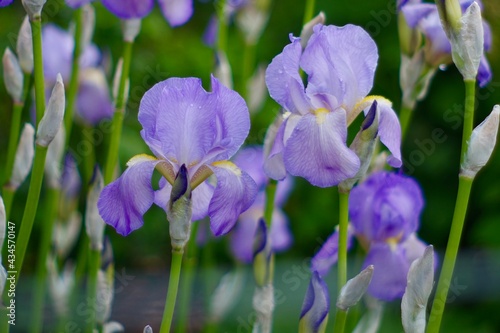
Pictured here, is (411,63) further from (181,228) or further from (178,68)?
(178,68)

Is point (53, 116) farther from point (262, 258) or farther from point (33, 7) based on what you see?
point (262, 258)

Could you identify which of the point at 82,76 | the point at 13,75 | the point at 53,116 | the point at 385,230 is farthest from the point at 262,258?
the point at 82,76

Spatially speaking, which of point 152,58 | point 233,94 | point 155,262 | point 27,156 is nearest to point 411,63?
point 233,94

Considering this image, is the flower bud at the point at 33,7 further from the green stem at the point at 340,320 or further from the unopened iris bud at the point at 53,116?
the green stem at the point at 340,320

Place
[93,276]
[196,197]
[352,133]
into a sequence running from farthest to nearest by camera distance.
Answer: [352,133] → [93,276] → [196,197]

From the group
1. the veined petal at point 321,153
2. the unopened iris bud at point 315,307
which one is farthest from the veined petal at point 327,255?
the veined petal at point 321,153

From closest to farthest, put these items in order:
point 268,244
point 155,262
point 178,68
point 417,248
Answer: point 268,244 < point 417,248 < point 178,68 < point 155,262
